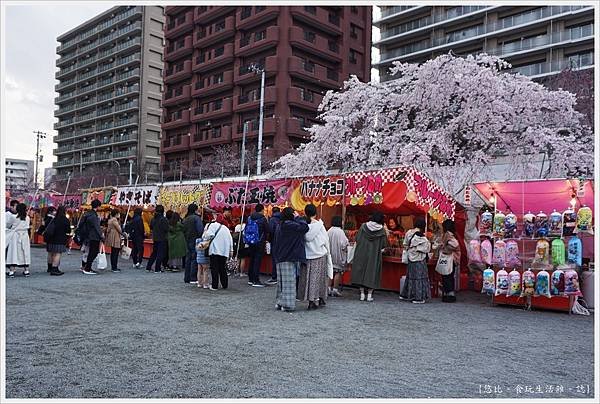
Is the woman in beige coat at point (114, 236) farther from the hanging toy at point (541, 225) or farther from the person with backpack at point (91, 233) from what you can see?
the hanging toy at point (541, 225)

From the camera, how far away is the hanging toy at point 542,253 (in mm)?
8156

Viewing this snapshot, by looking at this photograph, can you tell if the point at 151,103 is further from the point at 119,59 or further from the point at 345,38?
the point at 345,38

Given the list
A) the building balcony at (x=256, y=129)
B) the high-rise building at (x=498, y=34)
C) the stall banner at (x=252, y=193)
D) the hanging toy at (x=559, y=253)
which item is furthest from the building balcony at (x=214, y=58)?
the hanging toy at (x=559, y=253)

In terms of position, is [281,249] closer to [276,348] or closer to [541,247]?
[276,348]

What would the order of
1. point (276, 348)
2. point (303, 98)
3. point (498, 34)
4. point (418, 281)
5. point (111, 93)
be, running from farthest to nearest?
point (111, 93), point (303, 98), point (498, 34), point (418, 281), point (276, 348)

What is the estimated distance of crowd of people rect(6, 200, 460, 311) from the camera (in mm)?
7629

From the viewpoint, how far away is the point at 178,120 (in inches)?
1917

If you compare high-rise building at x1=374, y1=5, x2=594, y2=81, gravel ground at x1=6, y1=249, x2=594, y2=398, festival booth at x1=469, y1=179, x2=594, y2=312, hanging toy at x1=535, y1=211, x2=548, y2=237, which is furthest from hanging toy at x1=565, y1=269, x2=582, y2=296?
high-rise building at x1=374, y1=5, x2=594, y2=81

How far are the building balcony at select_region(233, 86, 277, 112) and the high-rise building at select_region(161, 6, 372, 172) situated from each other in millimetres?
81

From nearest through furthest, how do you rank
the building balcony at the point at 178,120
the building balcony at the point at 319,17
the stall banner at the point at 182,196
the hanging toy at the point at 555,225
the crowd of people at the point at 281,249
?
the crowd of people at the point at 281,249, the hanging toy at the point at 555,225, the stall banner at the point at 182,196, the building balcony at the point at 319,17, the building balcony at the point at 178,120

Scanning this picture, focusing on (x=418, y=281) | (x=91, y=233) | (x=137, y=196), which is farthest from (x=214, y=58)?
(x=418, y=281)

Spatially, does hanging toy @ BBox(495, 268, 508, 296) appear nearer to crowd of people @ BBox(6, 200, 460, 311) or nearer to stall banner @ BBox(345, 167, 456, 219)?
crowd of people @ BBox(6, 200, 460, 311)

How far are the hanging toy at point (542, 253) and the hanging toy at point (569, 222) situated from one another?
345 millimetres

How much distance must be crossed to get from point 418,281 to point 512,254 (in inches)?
67.1
